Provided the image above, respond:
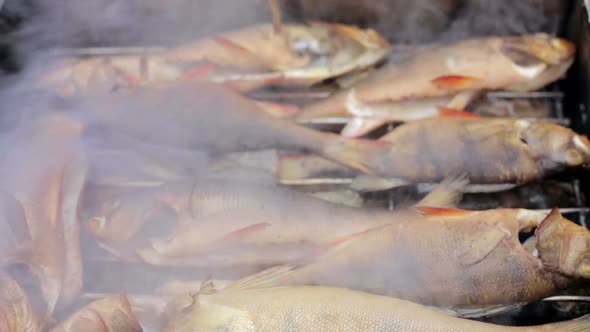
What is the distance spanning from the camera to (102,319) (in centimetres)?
246

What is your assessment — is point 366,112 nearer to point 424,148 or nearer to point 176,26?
point 424,148

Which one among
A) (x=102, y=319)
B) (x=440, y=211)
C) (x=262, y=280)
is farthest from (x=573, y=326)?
(x=102, y=319)

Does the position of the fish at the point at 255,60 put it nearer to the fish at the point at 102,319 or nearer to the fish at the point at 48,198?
the fish at the point at 48,198

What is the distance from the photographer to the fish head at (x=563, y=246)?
2330mm

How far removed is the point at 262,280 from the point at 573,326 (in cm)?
117

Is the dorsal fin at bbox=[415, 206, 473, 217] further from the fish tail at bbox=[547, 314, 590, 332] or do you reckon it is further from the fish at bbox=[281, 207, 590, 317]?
the fish tail at bbox=[547, 314, 590, 332]

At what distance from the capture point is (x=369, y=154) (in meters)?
2.95

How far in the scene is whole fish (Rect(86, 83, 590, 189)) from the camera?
288 cm

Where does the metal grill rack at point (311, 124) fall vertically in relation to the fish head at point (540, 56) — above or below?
below

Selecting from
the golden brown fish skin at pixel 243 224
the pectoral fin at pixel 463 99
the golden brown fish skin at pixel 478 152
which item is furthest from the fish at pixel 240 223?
the pectoral fin at pixel 463 99

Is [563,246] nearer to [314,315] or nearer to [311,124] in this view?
[314,315]

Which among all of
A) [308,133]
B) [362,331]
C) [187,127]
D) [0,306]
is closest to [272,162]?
[308,133]

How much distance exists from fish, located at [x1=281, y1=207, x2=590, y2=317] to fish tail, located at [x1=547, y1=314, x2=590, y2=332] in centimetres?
15

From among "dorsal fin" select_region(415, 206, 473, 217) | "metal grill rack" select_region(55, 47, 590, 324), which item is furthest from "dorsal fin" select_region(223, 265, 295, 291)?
"dorsal fin" select_region(415, 206, 473, 217)
